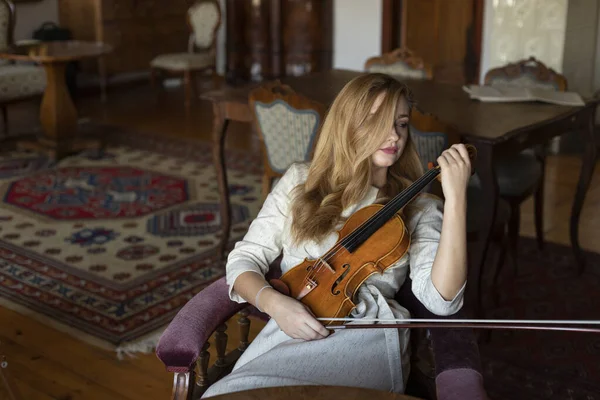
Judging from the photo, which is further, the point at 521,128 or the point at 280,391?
the point at 521,128

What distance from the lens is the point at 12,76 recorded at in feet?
18.4

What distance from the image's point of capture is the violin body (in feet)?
5.56

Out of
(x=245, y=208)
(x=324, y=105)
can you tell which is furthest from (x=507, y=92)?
(x=245, y=208)

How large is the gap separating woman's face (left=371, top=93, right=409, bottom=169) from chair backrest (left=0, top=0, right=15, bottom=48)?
489cm

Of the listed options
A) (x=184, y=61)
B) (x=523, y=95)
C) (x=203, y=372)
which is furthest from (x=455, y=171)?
(x=184, y=61)

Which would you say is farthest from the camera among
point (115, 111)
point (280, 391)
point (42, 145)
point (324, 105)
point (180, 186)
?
point (115, 111)

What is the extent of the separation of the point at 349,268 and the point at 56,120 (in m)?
4.12

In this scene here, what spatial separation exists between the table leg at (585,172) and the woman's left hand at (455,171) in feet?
5.98

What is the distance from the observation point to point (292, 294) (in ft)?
5.78

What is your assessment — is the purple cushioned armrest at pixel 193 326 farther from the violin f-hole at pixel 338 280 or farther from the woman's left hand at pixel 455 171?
the woman's left hand at pixel 455 171

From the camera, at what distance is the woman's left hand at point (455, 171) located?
1.61 meters

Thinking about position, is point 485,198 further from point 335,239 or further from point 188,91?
point 188,91

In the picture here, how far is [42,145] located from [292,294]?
159 inches

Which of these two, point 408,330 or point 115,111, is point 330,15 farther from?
point 408,330
